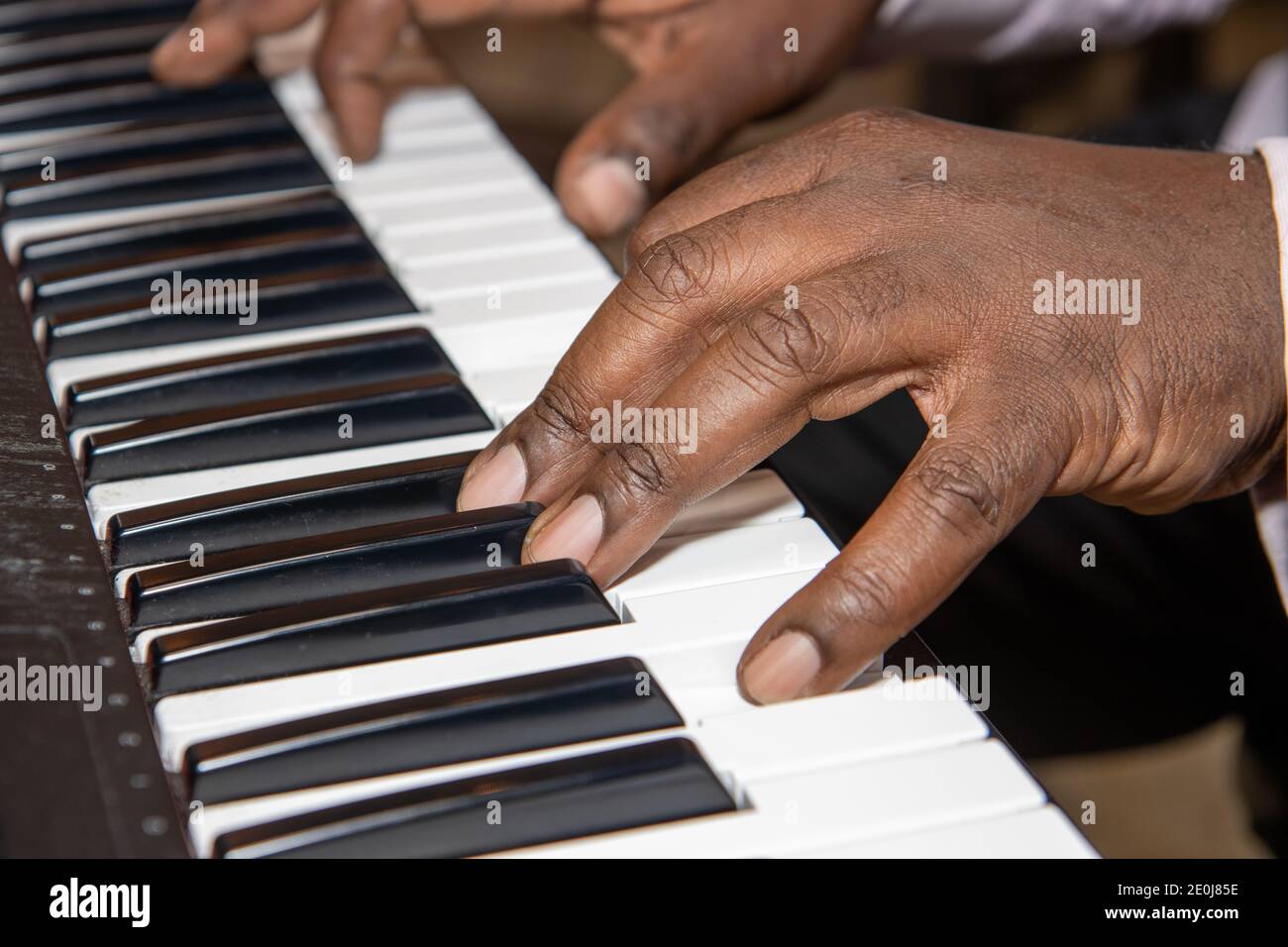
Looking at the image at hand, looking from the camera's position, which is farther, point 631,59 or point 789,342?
point 631,59

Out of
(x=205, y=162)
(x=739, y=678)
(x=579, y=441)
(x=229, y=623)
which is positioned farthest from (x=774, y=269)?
(x=205, y=162)

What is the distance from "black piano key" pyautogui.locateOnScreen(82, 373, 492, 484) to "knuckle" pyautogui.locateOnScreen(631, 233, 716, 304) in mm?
161

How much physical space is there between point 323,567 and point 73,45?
897 millimetres

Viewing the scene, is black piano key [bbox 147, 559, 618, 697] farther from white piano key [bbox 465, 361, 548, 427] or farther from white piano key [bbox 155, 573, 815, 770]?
white piano key [bbox 465, 361, 548, 427]

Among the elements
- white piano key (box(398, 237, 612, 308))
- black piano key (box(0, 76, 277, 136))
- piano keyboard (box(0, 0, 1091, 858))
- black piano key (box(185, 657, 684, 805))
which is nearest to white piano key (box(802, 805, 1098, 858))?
piano keyboard (box(0, 0, 1091, 858))

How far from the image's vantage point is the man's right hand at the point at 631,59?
1.19 meters

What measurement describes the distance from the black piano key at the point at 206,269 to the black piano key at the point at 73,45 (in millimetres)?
431

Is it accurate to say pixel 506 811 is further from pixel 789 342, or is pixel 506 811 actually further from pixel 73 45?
pixel 73 45

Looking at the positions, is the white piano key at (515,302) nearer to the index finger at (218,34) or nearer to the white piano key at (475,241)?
the white piano key at (475,241)

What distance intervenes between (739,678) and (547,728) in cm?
10

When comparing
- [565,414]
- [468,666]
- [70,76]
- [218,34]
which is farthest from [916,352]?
[70,76]

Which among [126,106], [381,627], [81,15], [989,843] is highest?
[81,15]

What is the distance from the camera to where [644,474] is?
76cm

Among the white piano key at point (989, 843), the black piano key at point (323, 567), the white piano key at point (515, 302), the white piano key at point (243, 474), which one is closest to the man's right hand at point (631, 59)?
the white piano key at point (515, 302)
